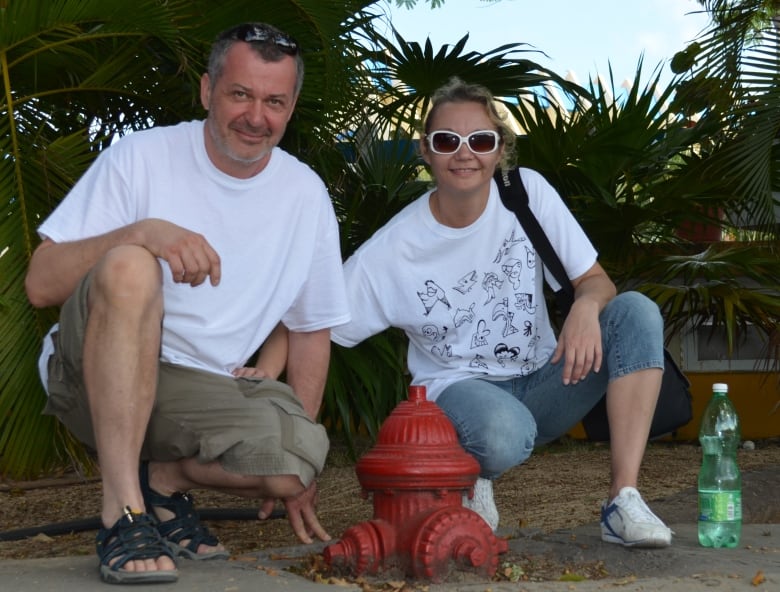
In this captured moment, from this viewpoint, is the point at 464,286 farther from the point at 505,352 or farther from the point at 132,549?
the point at 132,549

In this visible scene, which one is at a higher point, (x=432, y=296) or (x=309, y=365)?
(x=432, y=296)

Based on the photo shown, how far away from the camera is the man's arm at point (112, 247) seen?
2.48 metres

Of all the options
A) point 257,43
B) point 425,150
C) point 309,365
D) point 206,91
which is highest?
point 257,43

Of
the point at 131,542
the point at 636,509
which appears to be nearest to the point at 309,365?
the point at 131,542

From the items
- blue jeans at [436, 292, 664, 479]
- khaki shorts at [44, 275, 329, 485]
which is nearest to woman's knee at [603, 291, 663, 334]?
blue jeans at [436, 292, 664, 479]

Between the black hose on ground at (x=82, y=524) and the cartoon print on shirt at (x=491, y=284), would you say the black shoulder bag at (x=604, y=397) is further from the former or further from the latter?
the black hose on ground at (x=82, y=524)

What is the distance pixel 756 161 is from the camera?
18.0ft

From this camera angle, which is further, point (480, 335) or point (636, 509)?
point (480, 335)

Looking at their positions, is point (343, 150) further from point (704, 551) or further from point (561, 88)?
point (704, 551)

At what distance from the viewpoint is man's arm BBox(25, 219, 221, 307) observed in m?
2.48

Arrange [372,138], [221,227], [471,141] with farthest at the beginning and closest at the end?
[372,138] → [471,141] → [221,227]

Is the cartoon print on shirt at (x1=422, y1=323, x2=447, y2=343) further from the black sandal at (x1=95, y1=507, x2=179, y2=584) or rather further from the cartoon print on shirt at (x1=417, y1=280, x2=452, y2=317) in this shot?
the black sandal at (x1=95, y1=507, x2=179, y2=584)

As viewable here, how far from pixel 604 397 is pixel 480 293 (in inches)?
19.7

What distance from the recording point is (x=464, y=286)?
3246mm
